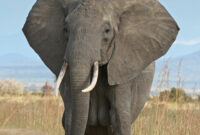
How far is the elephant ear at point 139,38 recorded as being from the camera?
14.2 ft

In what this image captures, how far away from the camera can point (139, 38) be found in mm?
4539

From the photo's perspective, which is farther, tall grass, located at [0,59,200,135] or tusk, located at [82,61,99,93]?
tall grass, located at [0,59,200,135]

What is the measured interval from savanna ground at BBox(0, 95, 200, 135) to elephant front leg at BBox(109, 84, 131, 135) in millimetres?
2575

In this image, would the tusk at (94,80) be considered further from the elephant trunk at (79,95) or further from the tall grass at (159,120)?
the tall grass at (159,120)

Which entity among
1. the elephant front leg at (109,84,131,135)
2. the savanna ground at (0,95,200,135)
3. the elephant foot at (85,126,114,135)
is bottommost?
the savanna ground at (0,95,200,135)

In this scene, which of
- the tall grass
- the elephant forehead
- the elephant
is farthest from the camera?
the tall grass

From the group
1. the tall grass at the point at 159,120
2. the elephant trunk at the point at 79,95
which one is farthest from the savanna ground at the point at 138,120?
the elephant trunk at the point at 79,95

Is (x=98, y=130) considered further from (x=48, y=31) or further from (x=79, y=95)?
(x=48, y=31)

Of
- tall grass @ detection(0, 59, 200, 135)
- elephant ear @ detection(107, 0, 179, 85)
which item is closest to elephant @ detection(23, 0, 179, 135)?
elephant ear @ detection(107, 0, 179, 85)

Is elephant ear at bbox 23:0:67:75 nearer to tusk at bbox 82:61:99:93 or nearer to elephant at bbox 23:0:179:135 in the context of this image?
elephant at bbox 23:0:179:135

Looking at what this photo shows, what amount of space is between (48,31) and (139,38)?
3.24 feet

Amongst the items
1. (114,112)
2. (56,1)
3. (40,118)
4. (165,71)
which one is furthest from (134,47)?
(40,118)

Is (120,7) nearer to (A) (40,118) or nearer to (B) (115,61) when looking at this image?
(B) (115,61)

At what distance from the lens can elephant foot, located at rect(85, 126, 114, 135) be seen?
4.63m
